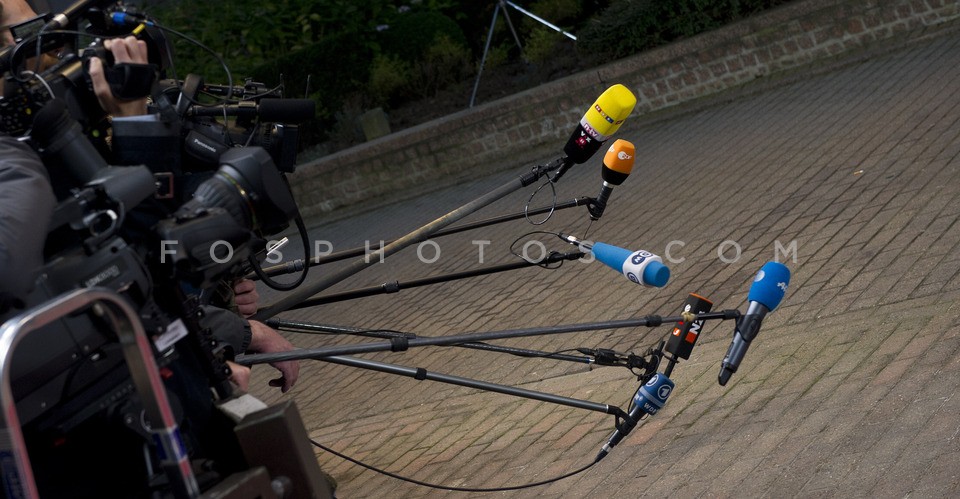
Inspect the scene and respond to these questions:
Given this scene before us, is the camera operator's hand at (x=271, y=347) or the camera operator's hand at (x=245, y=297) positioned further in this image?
the camera operator's hand at (x=245, y=297)

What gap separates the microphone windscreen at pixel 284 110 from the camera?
405 centimetres

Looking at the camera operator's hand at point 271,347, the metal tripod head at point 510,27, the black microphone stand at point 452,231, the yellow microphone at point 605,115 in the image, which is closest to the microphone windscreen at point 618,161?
the yellow microphone at point 605,115

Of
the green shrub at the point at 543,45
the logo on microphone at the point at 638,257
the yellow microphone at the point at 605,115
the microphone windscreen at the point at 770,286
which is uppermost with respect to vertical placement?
the yellow microphone at the point at 605,115

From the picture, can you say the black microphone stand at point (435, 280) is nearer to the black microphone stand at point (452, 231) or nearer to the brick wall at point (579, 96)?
the black microphone stand at point (452, 231)

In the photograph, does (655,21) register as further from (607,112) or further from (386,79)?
(607,112)

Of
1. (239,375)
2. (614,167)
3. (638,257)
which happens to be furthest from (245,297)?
(638,257)

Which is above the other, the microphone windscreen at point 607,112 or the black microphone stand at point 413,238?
the microphone windscreen at point 607,112

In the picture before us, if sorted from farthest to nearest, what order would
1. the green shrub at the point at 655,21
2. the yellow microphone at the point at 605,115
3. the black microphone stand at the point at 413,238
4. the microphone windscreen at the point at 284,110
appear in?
the green shrub at the point at 655,21, the yellow microphone at the point at 605,115, the black microphone stand at the point at 413,238, the microphone windscreen at the point at 284,110

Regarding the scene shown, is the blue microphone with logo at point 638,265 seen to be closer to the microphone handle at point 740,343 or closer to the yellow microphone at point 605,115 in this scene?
the microphone handle at point 740,343

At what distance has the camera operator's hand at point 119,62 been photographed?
3.54m

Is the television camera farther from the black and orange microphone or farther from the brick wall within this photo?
the brick wall

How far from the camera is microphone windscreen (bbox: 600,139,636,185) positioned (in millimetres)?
4699

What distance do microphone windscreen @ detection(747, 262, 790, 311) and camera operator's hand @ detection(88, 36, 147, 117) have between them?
226cm

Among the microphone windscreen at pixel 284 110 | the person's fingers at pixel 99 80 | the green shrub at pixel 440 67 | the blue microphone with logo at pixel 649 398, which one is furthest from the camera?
the green shrub at pixel 440 67
